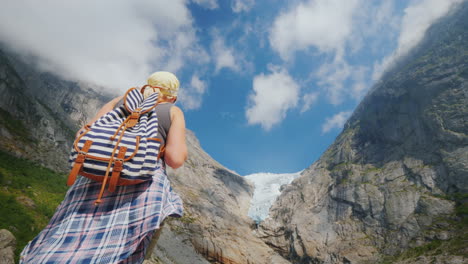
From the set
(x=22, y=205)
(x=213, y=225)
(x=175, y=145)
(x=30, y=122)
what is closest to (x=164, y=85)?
(x=175, y=145)

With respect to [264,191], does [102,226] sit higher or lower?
lower

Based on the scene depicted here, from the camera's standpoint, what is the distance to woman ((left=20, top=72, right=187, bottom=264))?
2178mm

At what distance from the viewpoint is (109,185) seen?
2.25 meters

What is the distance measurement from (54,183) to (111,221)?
4624 cm

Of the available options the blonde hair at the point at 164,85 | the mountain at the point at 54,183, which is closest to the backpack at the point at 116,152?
the blonde hair at the point at 164,85

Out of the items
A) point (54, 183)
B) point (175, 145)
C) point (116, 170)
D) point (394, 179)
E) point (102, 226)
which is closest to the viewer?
point (116, 170)

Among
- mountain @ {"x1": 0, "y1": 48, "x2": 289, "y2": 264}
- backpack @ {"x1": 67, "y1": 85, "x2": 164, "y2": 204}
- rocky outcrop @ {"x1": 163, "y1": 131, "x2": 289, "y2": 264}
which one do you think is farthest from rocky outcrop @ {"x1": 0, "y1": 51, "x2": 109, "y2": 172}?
backpack @ {"x1": 67, "y1": 85, "x2": 164, "y2": 204}

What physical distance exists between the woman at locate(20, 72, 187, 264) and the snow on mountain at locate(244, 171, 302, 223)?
113 m

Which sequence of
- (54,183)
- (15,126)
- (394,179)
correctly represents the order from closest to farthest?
(54,183) < (15,126) < (394,179)

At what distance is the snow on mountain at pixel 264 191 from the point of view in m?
119

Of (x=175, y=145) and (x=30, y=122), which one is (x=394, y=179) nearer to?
(x=175, y=145)

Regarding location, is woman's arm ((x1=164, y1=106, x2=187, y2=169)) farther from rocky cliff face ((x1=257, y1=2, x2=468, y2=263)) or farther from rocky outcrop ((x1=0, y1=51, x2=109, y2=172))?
rocky cliff face ((x1=257, y1=2, x2=468, y2=263))

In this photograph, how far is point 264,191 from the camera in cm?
14662

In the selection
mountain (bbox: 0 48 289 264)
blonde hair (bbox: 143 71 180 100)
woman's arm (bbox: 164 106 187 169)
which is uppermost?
mountain (bbox: 0 48 289 264)
